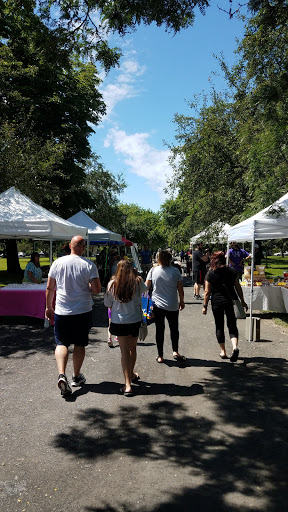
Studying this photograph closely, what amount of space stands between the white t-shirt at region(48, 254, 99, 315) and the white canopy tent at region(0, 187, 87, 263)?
13.9 ft

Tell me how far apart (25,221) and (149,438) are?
20.7 ft

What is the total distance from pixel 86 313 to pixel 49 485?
206 cm

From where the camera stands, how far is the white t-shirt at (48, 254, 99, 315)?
14.6 ft

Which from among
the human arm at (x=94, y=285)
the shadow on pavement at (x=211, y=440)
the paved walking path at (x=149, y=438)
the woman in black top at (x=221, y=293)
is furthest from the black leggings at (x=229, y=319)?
the human arm at (x=94, y=285)

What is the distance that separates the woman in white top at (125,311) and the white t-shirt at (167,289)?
998 millimetres

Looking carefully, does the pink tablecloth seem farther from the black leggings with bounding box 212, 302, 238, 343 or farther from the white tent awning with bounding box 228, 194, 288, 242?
the white tent awning with bounding box 228, 194, 288, 242

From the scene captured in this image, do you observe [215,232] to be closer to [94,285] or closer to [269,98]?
[269,98]

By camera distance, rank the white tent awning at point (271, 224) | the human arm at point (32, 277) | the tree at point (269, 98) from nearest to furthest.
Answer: the tree at point (269, 98), the white tent awning at point (271, 224), the human arm at point (32, 277)

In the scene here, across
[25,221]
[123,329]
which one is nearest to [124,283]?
[123,329]

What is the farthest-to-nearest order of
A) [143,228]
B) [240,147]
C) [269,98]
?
[143,228]
[240,147]
[269,98]

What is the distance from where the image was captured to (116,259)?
7996mm

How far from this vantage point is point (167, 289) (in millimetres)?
5574

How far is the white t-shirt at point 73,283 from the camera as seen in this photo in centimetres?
445

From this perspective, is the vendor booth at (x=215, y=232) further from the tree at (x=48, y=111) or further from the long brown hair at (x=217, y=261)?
the long brown hair at (x=217, y=261)
